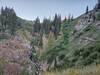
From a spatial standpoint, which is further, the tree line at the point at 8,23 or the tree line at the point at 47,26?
the tree line at the point at 47,26

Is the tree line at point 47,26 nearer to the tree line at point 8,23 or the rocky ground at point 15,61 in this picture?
the tree line at point 8,23

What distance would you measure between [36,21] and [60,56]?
88428 millimetres

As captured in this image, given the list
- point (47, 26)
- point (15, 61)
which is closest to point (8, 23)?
point (47, 26)

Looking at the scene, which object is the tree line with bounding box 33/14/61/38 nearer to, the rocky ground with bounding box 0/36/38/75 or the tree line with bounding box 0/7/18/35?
the tree line with bounding box 0/7/18/35

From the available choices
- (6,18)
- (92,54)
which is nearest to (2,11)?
(6,18)

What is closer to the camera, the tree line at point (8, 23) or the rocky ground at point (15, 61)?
the rocky ground at point (15, 61)

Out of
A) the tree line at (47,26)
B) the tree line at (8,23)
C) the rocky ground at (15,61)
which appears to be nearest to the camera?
the rocky ground at (15,61)

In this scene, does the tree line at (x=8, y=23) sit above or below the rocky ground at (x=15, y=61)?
above

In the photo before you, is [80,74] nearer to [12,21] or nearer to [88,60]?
[88,60]

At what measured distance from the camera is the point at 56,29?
10825 cm

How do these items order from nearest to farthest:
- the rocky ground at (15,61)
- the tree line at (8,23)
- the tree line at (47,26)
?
the rocky ground at (15,61), the tree line at (8,23), the tree line at (47,26)

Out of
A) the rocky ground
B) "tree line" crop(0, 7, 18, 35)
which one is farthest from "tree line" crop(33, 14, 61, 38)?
the rocky ground

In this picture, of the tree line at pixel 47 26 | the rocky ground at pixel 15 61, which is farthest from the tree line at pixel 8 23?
the rocky ground at pixel 15 61

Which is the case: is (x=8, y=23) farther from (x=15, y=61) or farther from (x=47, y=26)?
(x=15, y=61)
